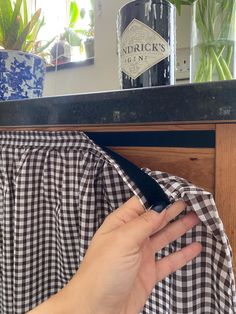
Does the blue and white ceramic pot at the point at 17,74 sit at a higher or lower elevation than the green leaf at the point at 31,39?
lower

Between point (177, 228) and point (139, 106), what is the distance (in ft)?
0.53

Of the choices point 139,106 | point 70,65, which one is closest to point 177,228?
point 139,106

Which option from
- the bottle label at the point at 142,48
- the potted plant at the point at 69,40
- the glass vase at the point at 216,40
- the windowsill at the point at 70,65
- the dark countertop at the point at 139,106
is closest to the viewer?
the dark countertop at the point at 139,106

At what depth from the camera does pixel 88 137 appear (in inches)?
18.5

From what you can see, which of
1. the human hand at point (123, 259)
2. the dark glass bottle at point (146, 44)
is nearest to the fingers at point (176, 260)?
the human hand at point (123, 259)

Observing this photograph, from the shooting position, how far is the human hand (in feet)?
1.19

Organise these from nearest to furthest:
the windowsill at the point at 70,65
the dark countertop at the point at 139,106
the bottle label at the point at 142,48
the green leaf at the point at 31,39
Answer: the dark countertop at the point at 139,106, the bottle label at the point at 142,48, the green leaf at the point at 31,39, the windowsill at the point at 70,65

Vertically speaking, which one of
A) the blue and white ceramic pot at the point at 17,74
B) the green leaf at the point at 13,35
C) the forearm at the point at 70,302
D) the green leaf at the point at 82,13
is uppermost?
the green leaf at the point at 82,13

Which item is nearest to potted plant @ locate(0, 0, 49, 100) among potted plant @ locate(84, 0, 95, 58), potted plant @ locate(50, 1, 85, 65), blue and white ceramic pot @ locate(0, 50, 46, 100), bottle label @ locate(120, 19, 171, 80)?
blue and white ceramic pot @ locate(0, 50, 46, 100)

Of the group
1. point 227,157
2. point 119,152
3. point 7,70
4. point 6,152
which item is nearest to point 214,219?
point 227,157

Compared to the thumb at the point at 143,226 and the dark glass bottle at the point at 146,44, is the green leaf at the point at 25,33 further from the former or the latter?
the thumb at the point at 143,226

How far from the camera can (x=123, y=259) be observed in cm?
36

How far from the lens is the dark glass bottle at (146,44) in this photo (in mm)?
479

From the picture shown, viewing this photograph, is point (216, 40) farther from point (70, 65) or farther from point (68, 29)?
point (68, 29)
